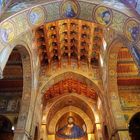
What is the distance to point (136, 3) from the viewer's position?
767 cm

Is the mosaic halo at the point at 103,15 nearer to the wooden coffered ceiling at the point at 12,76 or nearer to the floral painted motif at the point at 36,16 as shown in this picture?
the floral painted motif at the point at 36,16

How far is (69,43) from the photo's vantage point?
1449 centimetres

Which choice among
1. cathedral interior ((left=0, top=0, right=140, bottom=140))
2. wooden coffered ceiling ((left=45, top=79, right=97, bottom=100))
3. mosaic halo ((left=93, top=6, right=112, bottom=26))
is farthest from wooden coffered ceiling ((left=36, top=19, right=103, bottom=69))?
mosaic halo ((left=93, top=6, right=112, bottom=26))

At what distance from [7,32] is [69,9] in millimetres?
2909

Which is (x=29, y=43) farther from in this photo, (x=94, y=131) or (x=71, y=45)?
(x=94, y=131)

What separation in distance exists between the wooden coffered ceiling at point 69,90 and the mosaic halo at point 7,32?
10.6 meters

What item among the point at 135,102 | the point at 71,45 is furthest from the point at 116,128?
the point at 71,45

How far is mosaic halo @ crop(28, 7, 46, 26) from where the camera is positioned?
879cm

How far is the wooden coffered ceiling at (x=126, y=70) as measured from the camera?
15727mm

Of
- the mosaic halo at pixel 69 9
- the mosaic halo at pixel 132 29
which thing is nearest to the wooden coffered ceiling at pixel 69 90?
the mosaic halo at pixel 69 9

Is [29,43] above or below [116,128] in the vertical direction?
above

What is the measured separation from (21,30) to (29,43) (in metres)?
3.52

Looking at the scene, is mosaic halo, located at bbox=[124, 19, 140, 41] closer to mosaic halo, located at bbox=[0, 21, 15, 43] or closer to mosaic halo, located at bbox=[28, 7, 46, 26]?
mosaic halo, located at bbox=[28, 7, 46, 26]

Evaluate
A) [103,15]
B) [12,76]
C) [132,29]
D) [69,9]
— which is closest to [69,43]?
[12,76]
